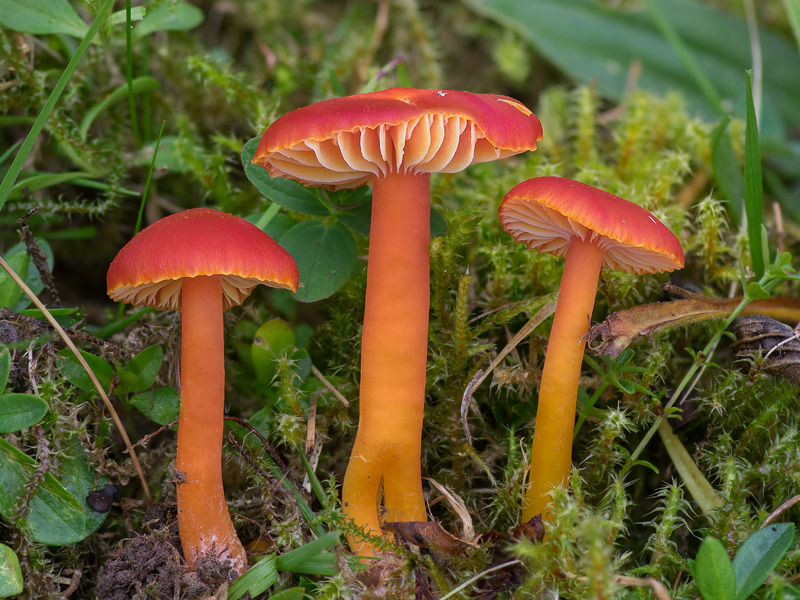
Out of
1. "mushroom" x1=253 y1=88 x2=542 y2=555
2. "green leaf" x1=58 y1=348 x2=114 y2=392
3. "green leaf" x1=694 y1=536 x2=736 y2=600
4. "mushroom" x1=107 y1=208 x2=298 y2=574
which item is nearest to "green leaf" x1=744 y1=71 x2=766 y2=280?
"mushroom" x1=253 y1=88 x2=542 y2=555

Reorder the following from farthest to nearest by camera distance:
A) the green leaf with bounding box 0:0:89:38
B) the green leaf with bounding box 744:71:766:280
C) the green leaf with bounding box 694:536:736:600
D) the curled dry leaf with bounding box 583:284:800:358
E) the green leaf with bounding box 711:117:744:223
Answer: the green leaf with bounding box 711:117:744:223 < the green leaf with bounding box 0:0:89:38 < the green leaf with bounding box 744:71:766:280 < the curled dry leaf with bounding box 583:284:800:358 < the green leaf with bounding box 694:536:736:600

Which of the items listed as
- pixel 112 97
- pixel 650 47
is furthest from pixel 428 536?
pixel 650 47

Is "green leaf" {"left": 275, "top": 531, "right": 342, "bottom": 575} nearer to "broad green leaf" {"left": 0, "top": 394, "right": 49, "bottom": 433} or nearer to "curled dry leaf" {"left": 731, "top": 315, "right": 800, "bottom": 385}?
"broad green leaf" {"left": 0, "top": 394, "right": 49, "bottom": 433}

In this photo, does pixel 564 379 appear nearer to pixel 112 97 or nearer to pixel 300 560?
pixel 300 560

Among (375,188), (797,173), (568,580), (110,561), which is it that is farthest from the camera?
Result: (797,173)

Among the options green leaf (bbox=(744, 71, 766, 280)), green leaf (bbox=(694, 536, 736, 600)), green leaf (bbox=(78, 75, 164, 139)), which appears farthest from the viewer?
green leaf (bbox=(78, 75, 164, 139))

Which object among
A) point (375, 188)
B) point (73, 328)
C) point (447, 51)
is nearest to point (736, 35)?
point (447, 51)

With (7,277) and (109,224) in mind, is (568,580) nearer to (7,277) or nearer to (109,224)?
(7,277)
